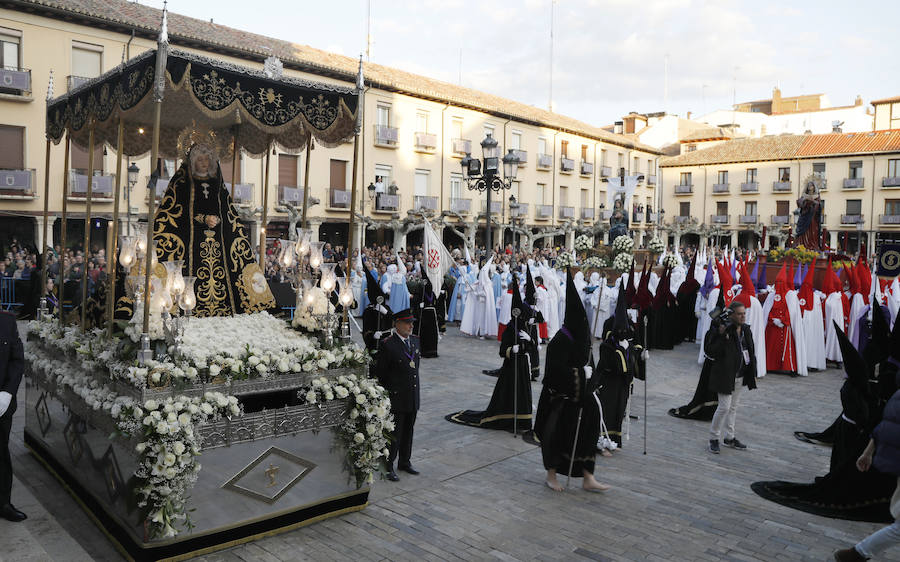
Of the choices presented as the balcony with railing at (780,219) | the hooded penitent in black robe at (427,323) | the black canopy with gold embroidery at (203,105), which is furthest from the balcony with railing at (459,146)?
the black canopy with gold embroidery at (203,105)

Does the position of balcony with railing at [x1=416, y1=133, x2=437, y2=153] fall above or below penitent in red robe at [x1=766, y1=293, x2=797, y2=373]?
above

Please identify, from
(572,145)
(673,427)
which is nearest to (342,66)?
(572,145)

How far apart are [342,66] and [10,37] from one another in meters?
13.3

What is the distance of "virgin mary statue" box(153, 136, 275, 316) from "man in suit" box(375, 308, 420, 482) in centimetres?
A: 174

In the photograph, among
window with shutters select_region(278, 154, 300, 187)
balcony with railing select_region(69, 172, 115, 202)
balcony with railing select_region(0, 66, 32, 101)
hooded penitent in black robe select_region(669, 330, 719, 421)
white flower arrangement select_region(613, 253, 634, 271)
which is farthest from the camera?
window with shutters select_region(278, 154, 300, 187)

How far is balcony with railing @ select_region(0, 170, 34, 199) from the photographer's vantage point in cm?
2194

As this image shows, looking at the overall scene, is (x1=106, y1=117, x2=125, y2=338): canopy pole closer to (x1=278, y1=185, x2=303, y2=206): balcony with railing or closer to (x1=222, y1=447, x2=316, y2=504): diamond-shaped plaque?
(x1=222, y1=447, x2=316, y2=504): diamond-shaped plaque

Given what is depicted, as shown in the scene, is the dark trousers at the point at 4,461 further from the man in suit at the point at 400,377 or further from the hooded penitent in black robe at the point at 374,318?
the hooded penitent in black robe at the point at 374,318

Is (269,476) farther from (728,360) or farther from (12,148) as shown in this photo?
(12,148)

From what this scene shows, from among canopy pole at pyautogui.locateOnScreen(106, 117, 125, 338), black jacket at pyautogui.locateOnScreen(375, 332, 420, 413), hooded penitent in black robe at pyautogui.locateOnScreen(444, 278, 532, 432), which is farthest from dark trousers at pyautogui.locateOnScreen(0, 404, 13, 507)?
hooded penitent in black robe at pyautogui.locateOnScreen(444, 278, 532, 432)

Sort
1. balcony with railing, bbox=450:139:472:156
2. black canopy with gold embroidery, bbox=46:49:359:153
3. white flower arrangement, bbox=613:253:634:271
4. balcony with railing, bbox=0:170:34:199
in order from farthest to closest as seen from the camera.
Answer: balcony with railing, bbox=450:139:472:156, balcony with railing, bbox=0:170:34:199, white flower arrangement, bbox=613:253:634:271, black canopy with gold embroidery, bbox=46:49:359:153

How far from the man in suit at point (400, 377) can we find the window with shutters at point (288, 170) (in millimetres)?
23600

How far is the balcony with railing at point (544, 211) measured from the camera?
135ft

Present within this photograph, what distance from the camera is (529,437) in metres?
8.27
